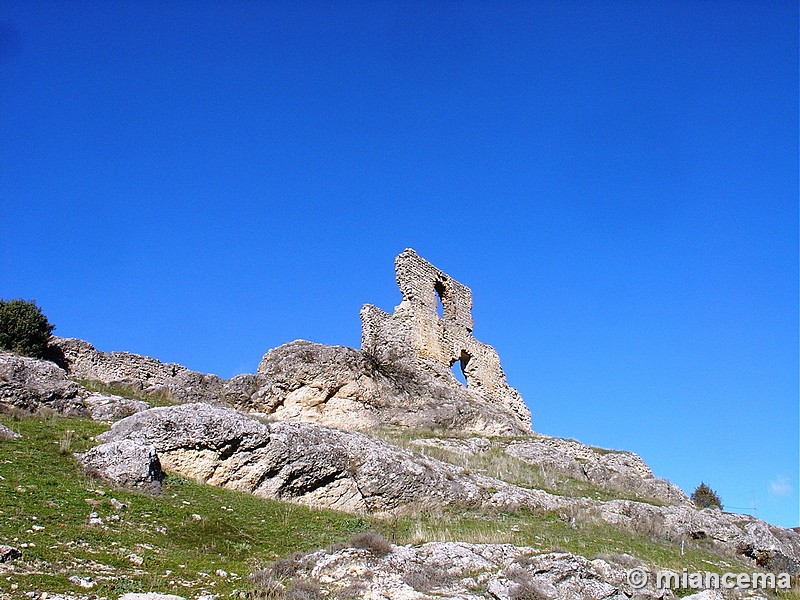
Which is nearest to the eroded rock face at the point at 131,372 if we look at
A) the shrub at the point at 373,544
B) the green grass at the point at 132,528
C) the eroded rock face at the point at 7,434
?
the eroded rock face at the point at 7,434

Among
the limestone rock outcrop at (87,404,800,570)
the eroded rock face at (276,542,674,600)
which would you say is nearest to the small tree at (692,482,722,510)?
the limestone rock outcrop at (87,404,800,570)

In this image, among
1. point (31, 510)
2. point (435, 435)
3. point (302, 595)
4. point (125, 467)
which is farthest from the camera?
point (435, 435)

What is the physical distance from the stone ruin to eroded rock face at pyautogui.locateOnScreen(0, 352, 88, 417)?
15.4 metres

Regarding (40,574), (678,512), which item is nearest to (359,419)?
(678,512)

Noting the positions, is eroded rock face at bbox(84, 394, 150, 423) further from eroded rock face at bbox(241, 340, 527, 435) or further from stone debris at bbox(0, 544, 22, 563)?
stone debris at bbox(0, 544, 22, 563)

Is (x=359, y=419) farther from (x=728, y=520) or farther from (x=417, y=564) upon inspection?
(x=417, y=564)

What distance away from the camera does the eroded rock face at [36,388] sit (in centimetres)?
1753

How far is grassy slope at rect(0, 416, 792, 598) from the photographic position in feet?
28.4

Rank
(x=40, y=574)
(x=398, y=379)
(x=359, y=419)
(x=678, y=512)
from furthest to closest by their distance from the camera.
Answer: (x=398, y=379)
(x=359, y=419)
(x=678, y=512)
(x=40, y=574)

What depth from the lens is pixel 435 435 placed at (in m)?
25.3

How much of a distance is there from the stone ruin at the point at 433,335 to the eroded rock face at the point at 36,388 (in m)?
15.4

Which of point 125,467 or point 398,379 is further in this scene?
point 398,379

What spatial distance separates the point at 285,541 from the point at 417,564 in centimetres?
261

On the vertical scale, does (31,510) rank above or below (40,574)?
above
